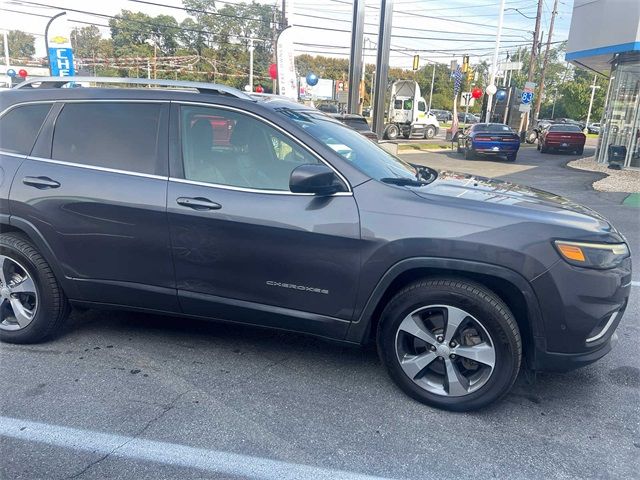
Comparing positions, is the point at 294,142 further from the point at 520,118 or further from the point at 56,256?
the point at 520,118

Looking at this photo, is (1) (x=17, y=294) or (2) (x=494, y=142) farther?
(2) (x=494, y=142)

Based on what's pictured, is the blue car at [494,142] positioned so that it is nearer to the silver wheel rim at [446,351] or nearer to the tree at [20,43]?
the silver wheel rim at [446,351]

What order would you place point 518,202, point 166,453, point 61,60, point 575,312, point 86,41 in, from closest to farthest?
point 166,453 < point 575,312 < point 518,202 < point 61,60 < point 86,41

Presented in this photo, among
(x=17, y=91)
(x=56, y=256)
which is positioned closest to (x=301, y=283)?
(x=56, y=256)

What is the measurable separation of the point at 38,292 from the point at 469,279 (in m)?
2.92

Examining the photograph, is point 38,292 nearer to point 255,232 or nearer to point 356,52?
point 255,232

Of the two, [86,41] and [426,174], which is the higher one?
[86,41]

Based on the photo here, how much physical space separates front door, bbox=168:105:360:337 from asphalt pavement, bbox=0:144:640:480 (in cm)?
44

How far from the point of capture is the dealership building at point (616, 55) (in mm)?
14719

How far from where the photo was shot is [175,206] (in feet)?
9.95

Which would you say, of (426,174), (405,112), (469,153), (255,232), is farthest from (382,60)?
(405,112)

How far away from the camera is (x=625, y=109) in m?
16.8

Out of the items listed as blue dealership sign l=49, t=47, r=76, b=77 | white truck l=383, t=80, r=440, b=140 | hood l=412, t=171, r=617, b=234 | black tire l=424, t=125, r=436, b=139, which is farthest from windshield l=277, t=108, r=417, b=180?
black tire l=424, t=125, r=436, b=139

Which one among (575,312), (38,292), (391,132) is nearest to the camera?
(575,312)
